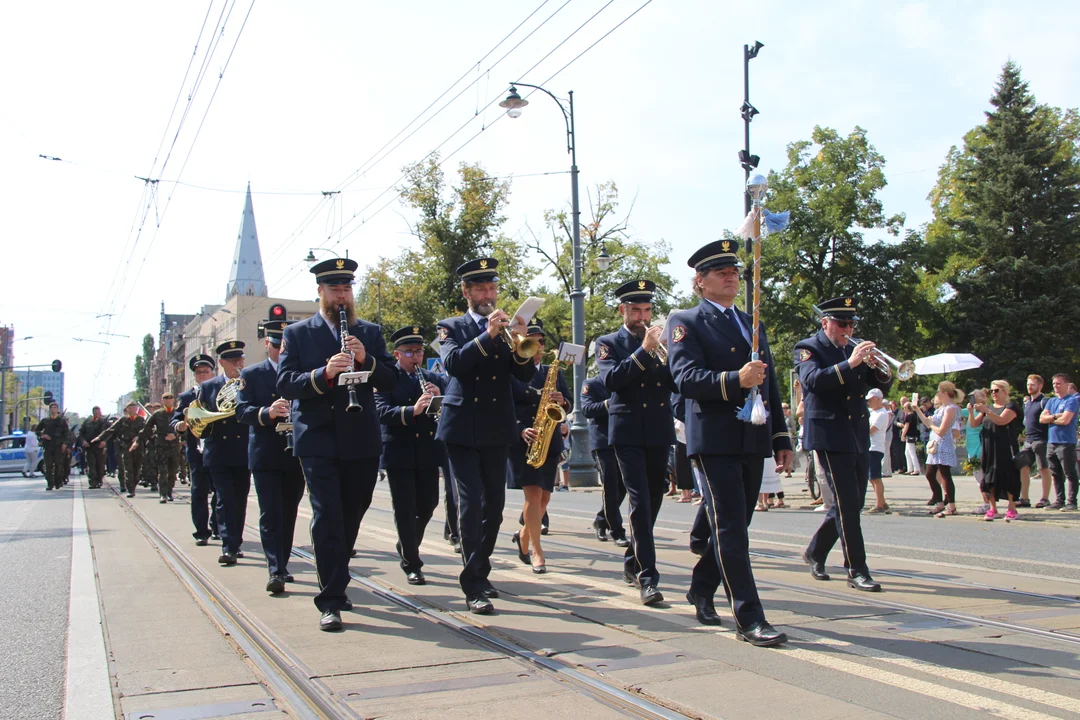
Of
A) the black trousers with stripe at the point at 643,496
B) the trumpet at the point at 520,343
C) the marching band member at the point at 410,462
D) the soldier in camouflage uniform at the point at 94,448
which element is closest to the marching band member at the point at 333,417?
the trumpet at the point at 520,343

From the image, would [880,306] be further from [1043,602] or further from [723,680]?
[723,680]

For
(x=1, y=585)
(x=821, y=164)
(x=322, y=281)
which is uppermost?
(x=821, y=164)

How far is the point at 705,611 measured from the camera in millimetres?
5902

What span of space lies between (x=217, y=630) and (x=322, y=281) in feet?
7.71

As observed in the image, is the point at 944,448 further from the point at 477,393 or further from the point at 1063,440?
the point at 477,393

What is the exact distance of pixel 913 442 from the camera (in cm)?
2253

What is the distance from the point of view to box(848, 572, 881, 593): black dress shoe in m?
6.93

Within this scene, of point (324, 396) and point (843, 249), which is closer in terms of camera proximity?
point (324, 396)

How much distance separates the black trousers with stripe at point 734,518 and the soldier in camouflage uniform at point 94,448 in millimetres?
23691

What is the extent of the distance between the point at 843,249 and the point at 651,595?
127 ft

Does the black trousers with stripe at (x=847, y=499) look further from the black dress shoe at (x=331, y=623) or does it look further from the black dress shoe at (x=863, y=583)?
the black dress shoe at (x=331, y=623)

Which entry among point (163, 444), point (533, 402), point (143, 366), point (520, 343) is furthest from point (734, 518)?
point (143, 366)

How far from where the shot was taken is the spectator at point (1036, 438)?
14.3 m

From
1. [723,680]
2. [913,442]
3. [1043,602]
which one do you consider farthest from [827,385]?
[913,442]
